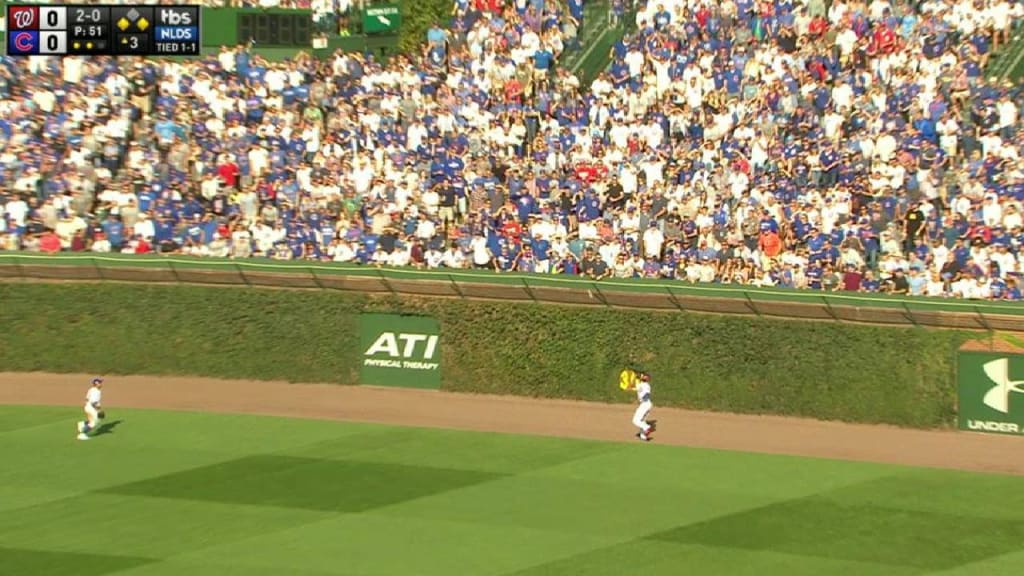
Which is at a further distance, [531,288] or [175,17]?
[175,17]

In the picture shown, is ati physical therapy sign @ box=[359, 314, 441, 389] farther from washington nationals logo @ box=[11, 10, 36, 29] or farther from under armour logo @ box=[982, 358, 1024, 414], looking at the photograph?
washington nationals logo @ box=[11, 10, 36, 29]

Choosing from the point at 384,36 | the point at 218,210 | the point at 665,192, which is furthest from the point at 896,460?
the point at 384,36

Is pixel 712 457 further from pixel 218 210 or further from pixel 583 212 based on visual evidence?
pixel 218 210

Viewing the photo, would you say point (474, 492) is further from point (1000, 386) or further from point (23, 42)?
point (23, 42)

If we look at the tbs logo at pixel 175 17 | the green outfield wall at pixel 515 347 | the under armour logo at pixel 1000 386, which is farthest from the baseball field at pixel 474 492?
the tbs logo at pixel 175 17

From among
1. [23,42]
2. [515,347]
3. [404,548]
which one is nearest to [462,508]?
[404,548]

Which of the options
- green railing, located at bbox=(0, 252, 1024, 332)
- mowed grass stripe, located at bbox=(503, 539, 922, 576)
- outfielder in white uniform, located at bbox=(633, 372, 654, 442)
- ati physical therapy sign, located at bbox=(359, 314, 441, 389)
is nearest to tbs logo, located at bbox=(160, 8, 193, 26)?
green railing, located at bbox=(0, 252, 1024, 332)

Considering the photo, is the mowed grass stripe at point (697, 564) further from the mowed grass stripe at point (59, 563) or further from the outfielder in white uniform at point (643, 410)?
the outfielder in white uniform at point (643, 410)
